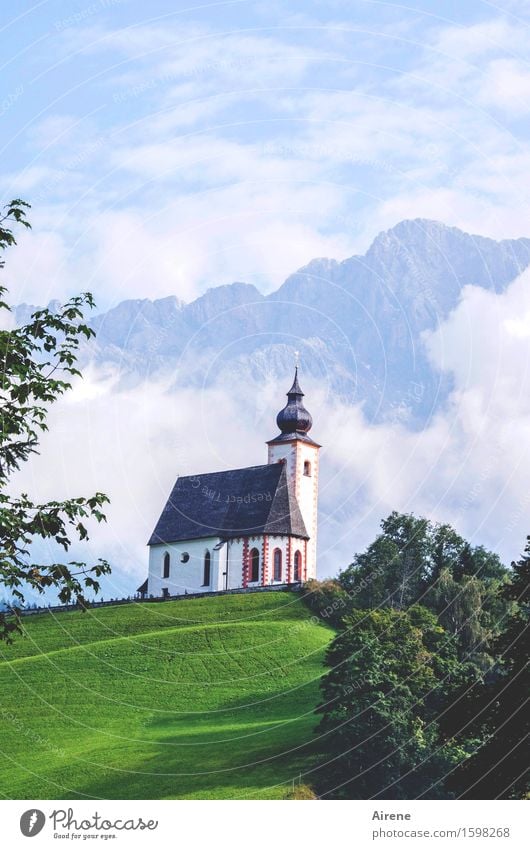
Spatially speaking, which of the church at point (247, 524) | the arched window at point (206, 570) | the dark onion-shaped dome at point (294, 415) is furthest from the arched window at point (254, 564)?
the dark onion-shaped dome at point (294, 415)

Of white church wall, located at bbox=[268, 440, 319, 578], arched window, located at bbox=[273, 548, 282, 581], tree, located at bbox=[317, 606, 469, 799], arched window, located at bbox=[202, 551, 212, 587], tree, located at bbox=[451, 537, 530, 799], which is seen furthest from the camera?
white church wall, located at bbox=[268, 440, 319, 578]

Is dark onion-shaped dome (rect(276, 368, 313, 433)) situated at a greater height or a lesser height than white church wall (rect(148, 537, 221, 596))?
greater

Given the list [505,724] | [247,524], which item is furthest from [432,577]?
[505,724]

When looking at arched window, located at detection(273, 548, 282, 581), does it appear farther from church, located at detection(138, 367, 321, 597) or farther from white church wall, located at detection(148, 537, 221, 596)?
white church wall, located at detection(148, 537, 221, 596)

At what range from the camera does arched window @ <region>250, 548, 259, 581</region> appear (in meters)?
120

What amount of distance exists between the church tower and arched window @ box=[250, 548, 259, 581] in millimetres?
4993

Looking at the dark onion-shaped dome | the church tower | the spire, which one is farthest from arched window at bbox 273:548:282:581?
the dark onion-shaped dome

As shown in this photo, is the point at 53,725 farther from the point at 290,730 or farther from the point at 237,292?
the point at 237,292

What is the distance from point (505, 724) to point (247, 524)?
3134 inches

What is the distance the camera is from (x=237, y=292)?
469ft

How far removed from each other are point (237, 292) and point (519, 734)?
10299 cm

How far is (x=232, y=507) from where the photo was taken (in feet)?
414

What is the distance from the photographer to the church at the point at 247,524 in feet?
396

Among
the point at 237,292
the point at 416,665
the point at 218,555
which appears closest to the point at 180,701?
the point at 416,665
